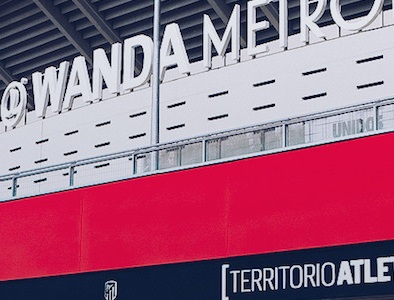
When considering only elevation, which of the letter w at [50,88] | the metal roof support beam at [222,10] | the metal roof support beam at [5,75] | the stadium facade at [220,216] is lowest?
the stadium facade at [220,216]

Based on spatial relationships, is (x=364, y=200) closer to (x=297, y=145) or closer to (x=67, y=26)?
(x=297, y=145)

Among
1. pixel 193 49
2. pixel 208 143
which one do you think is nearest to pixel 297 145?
Answer: pixel 208 143

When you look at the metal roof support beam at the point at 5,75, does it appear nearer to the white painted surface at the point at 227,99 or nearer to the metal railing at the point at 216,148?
the white painted surface at the point at 227,99

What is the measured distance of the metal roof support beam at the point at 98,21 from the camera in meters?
29.1

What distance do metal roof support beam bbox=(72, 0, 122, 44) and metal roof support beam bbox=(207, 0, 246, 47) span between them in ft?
11.8

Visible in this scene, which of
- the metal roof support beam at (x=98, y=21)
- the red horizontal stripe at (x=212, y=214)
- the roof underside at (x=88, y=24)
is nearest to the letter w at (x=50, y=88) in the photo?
the roof underside at (x=88, y=24)

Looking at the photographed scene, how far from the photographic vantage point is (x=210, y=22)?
2691 centimetres

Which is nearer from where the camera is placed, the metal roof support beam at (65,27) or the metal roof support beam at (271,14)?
the metal roof support beam at (271,14)

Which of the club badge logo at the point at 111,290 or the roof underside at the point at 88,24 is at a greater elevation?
the roof underside at the point at 88,24

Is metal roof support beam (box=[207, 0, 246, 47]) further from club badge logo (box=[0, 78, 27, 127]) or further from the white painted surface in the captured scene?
club badge logo (box=[0, 78, 27, 127])

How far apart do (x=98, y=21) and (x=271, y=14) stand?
5.27m

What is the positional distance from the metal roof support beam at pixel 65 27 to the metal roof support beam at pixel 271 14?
6129 mm

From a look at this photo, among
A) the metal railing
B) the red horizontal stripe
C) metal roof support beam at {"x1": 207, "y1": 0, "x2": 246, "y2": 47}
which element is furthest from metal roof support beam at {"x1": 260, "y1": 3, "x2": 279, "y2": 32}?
the red horizontal stripe

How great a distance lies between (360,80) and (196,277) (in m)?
13.2
